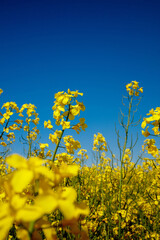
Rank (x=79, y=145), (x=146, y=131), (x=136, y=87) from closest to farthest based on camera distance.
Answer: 1. (x=146, y=131)
2. (x=79, y=145)
3. (x=136, y=87)

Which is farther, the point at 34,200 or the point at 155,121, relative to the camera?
the point at 155,121

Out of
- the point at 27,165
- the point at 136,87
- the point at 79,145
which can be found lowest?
the point at 27,165

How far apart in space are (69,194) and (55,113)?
1490 millimetres

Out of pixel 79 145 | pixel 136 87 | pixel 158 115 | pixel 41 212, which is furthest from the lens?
pixel 136 87

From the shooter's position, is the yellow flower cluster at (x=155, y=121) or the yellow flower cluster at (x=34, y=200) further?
the yellow flower cluster at (x=155, y=121)

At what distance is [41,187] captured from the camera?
0.54 m

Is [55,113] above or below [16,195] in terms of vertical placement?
above

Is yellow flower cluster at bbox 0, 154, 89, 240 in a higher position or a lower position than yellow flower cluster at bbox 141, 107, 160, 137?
lower

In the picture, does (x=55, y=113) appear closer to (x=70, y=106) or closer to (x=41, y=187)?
(x=70, y=106)

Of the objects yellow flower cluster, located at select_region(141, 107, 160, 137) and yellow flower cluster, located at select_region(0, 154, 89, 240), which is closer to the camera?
yellow flower cluster, located at select_region(0, 154, 89, 240)

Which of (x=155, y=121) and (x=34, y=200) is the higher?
(x=155, y=121)

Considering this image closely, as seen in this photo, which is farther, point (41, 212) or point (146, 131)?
point (146, 131)

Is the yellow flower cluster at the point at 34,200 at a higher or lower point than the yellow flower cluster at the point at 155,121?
lower

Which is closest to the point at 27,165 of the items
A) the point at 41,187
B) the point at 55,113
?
the point at 41,187
